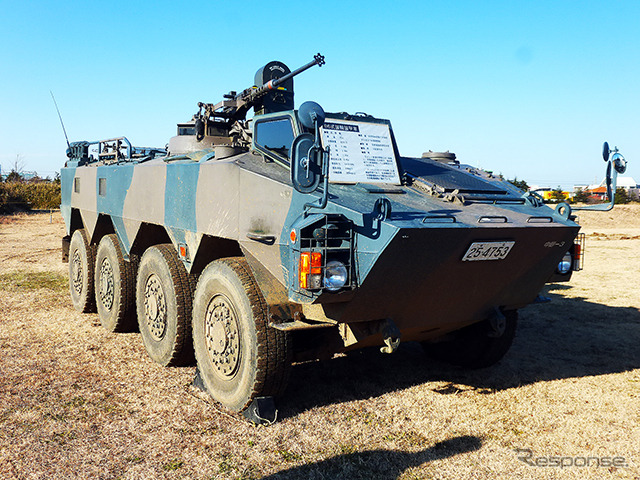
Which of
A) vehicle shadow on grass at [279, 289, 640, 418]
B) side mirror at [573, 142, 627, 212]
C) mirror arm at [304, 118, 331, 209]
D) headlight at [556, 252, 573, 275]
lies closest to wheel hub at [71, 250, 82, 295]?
vehicle shadow on grass at [279, 289, 640, 418]

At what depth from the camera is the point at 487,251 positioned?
13.1 ft

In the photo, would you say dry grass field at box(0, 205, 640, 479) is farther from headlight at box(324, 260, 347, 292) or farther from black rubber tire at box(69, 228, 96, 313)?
headlight at box(324, 260, 347, 292)

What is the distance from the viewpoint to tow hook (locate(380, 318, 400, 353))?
4012 mm

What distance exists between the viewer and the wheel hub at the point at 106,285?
23.2 ft

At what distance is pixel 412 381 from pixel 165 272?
7.77 ft

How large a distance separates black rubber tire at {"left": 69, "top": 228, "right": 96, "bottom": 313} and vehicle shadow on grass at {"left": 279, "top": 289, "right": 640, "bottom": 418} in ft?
11.7

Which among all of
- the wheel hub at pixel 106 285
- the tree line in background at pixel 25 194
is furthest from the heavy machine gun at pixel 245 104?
the tree line in background at pixel 25 194

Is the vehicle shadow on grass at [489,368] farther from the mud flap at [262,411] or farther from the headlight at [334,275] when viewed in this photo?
the headlight at [334,275]

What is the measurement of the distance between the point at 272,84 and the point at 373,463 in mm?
3660

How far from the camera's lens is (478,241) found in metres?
3.88

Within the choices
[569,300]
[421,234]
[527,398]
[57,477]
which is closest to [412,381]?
[527,398]

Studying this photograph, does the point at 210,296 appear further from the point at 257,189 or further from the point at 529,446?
the point at 529,446

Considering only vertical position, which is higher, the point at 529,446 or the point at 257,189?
the point at 257,189

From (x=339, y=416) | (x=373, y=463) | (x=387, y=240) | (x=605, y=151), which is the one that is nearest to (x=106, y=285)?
(x=339, y=416)
